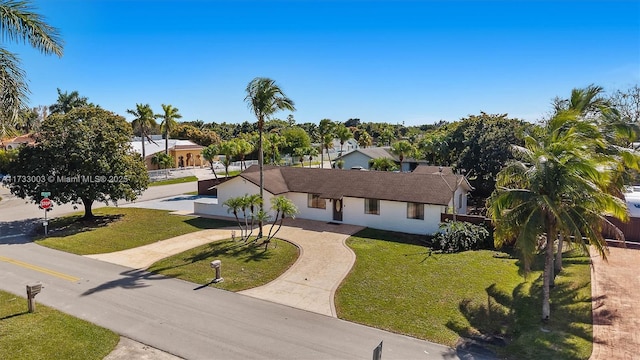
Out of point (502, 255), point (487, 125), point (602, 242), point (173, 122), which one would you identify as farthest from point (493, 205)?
point (173, 122)

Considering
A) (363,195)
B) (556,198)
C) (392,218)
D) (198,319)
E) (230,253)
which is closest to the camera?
(556,198)

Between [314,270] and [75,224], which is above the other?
[75,224]

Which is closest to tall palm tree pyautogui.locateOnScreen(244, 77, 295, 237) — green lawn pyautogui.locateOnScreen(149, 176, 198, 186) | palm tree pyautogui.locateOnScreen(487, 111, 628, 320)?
palm tree pyautogui.locateOnScreen(487, 111, 628, 320)

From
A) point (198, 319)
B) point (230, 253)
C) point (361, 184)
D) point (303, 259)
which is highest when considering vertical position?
point (361, 184)

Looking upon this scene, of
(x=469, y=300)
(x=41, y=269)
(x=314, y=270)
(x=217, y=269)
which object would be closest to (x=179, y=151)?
(x=41, y=269)

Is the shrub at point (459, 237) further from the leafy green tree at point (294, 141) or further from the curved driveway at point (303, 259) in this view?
the leafy green tree at point (294, 141)

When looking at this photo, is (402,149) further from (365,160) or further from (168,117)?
(168,117)

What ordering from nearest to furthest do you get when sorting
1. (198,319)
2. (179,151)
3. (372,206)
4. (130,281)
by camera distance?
(198,319), (130,281), (372,206), (179,151)

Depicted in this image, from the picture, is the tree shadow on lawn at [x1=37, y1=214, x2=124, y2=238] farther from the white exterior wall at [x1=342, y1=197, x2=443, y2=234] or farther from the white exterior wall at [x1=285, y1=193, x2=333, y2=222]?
the white exterior wall at [x1=342, y1=197, x2=443, y2=234]
